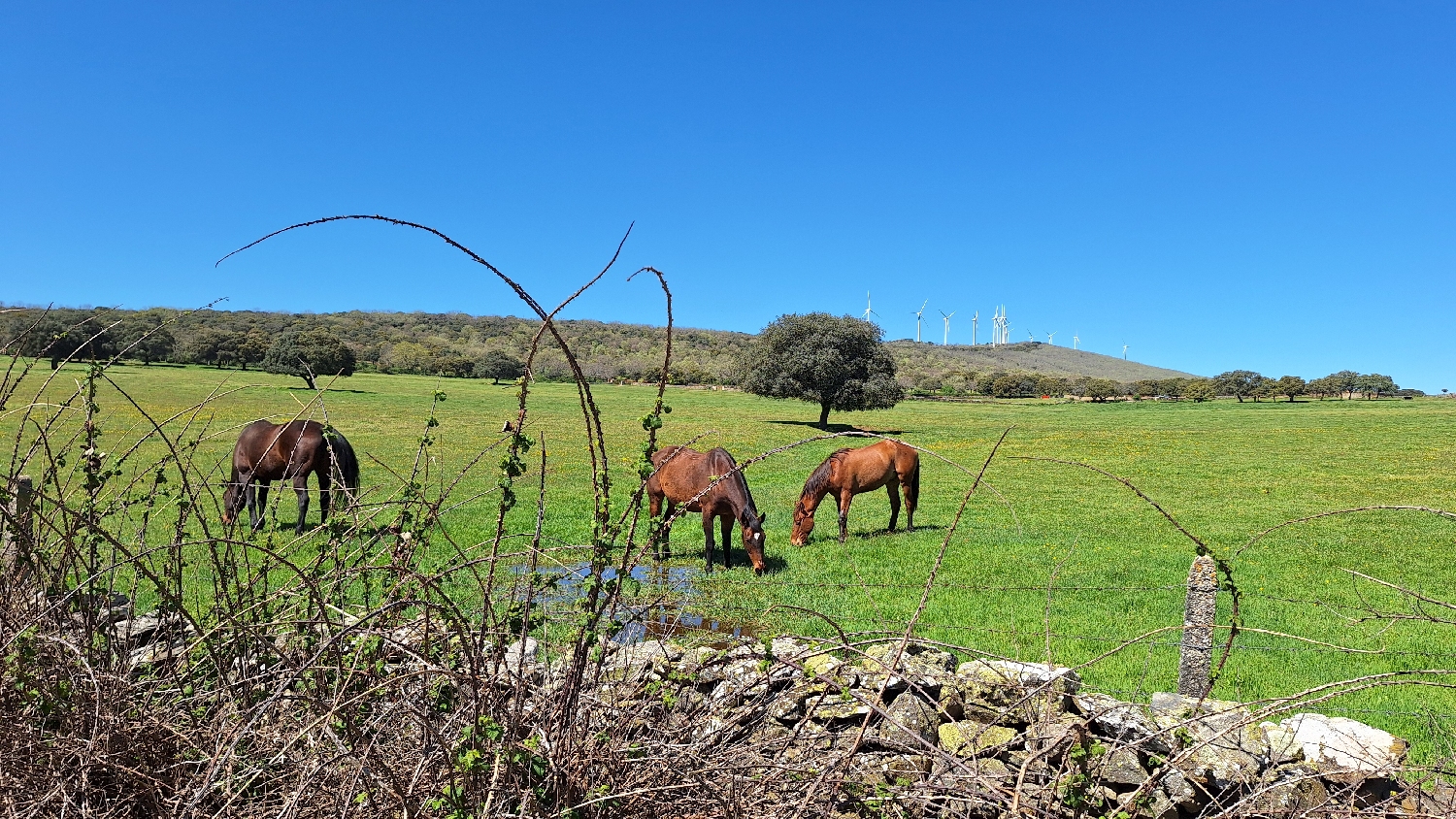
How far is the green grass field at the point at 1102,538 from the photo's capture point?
6.61 metres

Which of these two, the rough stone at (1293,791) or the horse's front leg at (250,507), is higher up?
the horse's front leg at (250,507)

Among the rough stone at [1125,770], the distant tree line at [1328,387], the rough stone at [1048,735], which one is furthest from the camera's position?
the distant tree line at [1328,387]

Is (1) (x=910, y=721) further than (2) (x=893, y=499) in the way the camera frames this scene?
No

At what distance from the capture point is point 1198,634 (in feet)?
16.0

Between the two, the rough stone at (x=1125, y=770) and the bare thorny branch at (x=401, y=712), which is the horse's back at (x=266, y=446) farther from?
the rough stone at (x=1125, y=770)

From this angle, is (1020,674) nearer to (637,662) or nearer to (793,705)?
(793,705)

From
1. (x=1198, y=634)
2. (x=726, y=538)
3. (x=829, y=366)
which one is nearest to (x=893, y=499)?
(x=726, y=538)

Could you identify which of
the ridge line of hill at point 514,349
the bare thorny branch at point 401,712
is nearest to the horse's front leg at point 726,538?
the bare thorny branch at point 401,712

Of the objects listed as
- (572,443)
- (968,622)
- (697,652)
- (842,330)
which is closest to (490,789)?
(697,652)

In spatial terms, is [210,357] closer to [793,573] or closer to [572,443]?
[572,443]

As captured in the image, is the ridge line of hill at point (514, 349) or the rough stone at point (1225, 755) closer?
the rough stone at point (1225, 755)

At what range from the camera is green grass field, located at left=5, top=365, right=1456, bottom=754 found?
21.7 ft

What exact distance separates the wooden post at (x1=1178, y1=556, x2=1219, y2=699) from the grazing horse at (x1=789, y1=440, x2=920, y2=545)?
6.49 m

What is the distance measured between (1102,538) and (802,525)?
16.5ft
